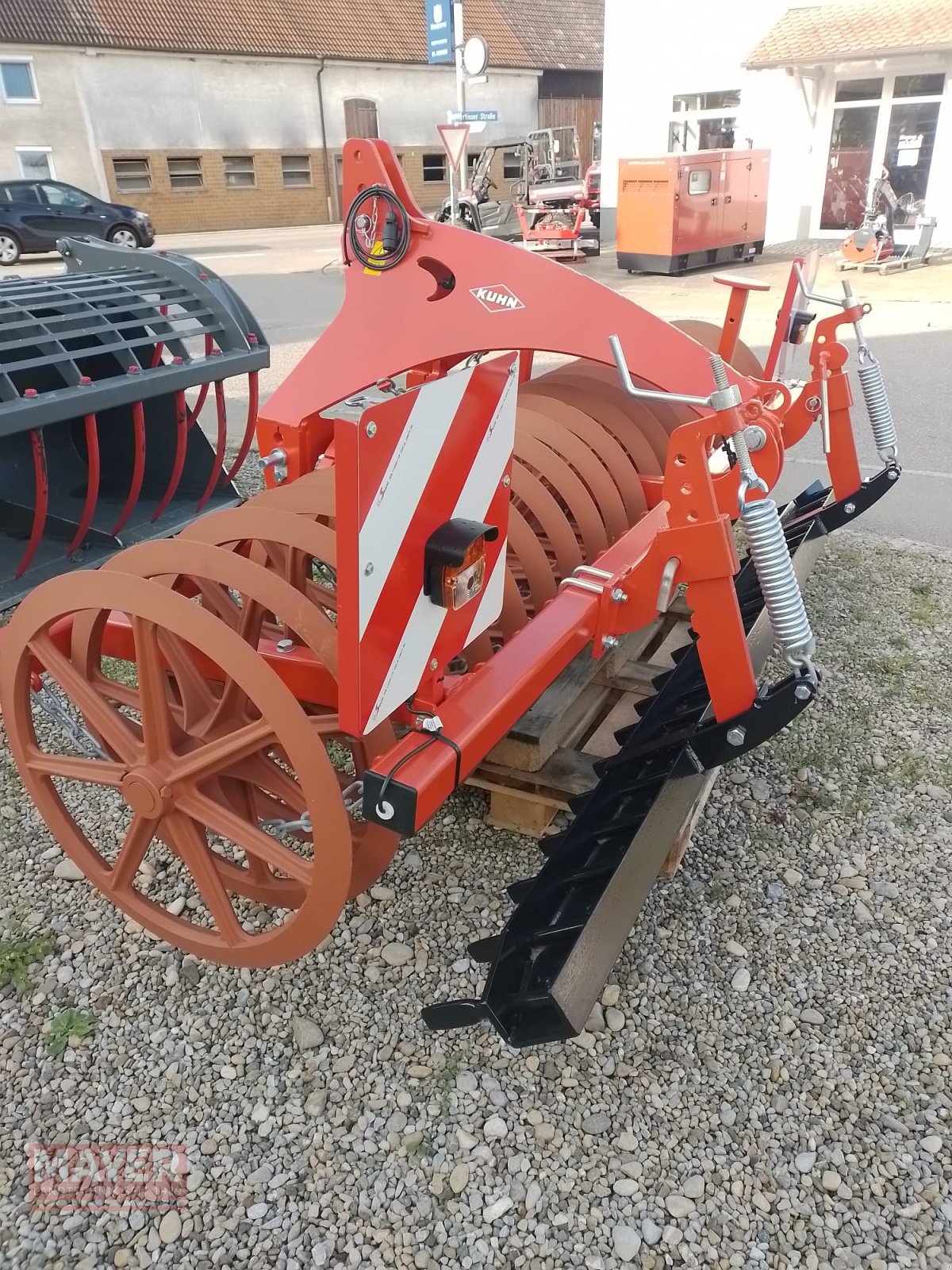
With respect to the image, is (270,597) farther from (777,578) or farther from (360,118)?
(360,118)

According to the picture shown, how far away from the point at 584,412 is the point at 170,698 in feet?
5.72

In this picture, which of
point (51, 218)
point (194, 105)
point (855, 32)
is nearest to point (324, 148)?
point (194, 105)

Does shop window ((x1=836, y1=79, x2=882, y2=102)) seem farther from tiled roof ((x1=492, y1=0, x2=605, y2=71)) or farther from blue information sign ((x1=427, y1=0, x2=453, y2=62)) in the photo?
tiled roof ((x1=492, y1=0, x2=605, y2=71))

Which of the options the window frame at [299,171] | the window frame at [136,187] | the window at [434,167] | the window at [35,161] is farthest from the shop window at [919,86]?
the window at [35,161]

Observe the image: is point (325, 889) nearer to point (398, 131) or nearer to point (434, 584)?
point (434, 584)

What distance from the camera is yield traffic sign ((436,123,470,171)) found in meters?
10.8

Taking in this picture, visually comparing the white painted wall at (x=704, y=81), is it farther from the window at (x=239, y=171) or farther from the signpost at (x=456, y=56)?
the window at (x=239, y=171)

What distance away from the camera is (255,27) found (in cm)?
2361

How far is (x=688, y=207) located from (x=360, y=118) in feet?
42.5

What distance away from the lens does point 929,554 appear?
14.9ft

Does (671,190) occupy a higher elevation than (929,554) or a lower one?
higher

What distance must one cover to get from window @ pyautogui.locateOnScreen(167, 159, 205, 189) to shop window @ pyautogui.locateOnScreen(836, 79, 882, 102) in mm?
15739

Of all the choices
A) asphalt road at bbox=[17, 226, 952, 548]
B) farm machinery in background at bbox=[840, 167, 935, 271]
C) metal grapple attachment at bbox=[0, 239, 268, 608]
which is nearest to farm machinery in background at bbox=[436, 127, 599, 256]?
asphalt road at bbox=[17, 226, 952, 548]

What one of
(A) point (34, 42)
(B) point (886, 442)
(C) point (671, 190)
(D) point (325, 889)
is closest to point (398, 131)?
(A) point (34, 42)
